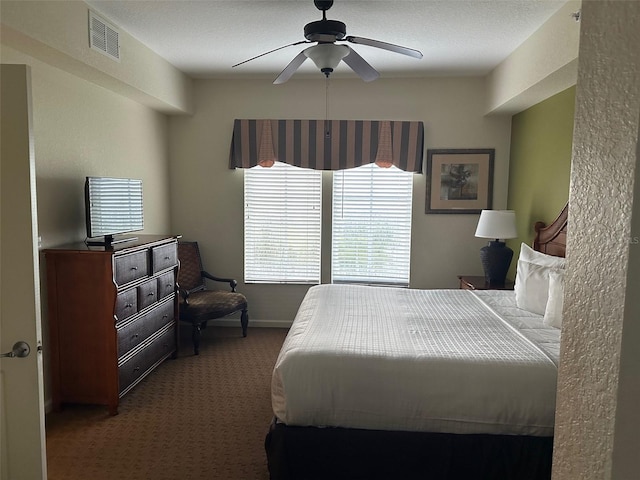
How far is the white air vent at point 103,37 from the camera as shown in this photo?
123 inches

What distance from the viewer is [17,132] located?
1.70 m

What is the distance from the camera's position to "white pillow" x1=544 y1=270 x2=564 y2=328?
2.86m

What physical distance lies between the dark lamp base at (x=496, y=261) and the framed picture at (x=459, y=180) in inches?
29.4

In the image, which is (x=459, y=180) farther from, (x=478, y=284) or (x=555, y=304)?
(x=555, y=304)

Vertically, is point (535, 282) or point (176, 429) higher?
point (535, 282)

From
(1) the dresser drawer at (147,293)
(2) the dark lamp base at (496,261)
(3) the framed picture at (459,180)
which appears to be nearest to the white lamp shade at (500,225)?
(2) the dark lamp base at (496,261)

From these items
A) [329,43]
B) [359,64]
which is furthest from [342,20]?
[329,43]

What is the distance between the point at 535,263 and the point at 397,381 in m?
1.92

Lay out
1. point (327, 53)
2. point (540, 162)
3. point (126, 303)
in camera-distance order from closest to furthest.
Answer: point (327, 53) < point (126, 303) < point (540, 162)

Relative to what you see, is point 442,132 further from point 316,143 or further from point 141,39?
point 141,39

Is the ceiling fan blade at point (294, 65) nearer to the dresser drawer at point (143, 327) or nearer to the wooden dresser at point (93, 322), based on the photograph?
the wooden dresser at point (93, 322)

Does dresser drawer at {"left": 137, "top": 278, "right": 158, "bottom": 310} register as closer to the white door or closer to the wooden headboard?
the white door

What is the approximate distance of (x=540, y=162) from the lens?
424 centimetres

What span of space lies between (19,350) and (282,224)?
12.1 feet
